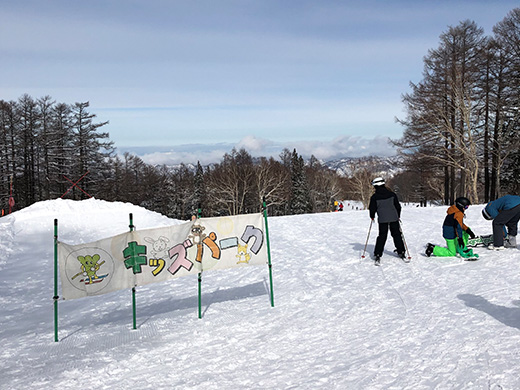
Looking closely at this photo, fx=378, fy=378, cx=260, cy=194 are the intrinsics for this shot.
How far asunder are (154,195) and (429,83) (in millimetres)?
50547

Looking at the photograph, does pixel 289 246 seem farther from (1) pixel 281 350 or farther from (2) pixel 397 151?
(2) pixel 397 151

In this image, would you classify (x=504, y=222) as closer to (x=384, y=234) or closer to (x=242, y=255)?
(x=384, y=234)

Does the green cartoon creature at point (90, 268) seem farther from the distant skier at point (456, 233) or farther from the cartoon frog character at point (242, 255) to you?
the distant skier at point (456, 233)

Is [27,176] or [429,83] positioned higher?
[429,83]

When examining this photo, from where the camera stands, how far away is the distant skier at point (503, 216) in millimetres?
9438

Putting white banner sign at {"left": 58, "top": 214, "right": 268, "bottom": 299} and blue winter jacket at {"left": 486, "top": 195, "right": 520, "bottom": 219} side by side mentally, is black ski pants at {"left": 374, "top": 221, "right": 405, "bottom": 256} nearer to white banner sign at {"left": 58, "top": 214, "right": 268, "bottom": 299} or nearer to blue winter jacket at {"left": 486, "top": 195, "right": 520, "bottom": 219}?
blue winter jacket at {"left": 486, "top": 195, "right": 520, "bottom": 219}

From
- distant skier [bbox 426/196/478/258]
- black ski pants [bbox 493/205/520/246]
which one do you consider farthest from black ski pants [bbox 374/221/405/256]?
black ski pants [bbox 493/205/520/246]

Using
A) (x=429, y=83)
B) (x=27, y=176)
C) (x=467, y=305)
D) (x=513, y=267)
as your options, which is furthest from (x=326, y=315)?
(x=27, y=176)

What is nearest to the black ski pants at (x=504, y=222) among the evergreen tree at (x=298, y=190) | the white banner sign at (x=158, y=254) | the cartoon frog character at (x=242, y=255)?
the white banner sign at (x=158, y=254)

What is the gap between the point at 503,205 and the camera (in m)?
9.52

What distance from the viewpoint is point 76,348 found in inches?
229

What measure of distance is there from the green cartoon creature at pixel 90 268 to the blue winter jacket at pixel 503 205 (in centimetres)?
914

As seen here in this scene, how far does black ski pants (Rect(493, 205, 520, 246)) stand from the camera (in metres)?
9.45

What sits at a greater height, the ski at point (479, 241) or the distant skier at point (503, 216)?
the distant skier at point (503, 216)
